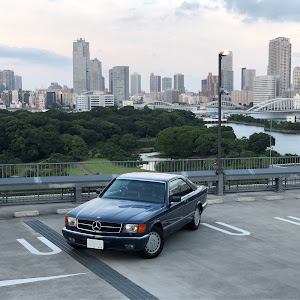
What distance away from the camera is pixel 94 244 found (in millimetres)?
8133

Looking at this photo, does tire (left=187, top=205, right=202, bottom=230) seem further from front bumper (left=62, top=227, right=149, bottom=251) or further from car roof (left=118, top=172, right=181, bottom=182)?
front bumper (left=62, top=227, right=149, bottom=251)

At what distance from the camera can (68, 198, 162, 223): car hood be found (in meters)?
8.24

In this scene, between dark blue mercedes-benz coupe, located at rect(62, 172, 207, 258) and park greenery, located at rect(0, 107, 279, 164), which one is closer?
dark blue mercedes-benz coupe, located at rect(62, 172, 207, 258)

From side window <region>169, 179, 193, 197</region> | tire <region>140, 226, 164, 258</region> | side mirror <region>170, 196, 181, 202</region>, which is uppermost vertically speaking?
side window <region>169, 179, 193, 197</region>

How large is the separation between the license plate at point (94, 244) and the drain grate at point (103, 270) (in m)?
0.29

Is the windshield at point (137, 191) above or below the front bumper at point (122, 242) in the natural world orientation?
above

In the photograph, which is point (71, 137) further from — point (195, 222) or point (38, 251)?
point (38, 251)

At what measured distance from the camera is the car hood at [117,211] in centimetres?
824

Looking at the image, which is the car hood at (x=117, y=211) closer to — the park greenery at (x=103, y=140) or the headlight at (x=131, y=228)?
the headlight at (x=131, y=228)

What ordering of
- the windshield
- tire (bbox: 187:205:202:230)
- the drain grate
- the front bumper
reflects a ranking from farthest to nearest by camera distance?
tire (bbox: 187:205:202:230), the windshield, the front bumper, the drain grate

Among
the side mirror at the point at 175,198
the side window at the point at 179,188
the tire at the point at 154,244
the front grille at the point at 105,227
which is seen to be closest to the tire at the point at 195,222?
the side window at the point at 179,188

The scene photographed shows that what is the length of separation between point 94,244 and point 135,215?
0.91 meters

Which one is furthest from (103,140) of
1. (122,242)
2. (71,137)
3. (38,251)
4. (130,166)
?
(122,242)

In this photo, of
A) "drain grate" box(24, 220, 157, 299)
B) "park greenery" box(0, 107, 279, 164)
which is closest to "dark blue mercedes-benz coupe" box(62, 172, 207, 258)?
"drain grate" box(24, 220, 157, 299)
